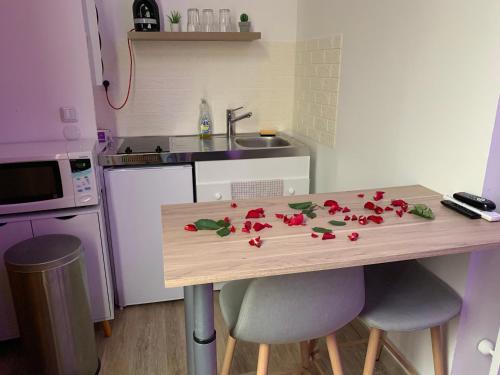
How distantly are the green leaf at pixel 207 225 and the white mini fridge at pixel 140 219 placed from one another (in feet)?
3.30

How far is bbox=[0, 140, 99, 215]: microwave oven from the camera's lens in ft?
5.75

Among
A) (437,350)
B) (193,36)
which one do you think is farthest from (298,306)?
(193,36)

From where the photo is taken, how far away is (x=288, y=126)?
2.99 metres

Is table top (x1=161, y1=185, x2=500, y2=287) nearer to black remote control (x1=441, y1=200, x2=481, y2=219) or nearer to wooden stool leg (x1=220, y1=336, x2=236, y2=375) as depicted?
black remote control (x1=441, y1=200, x2=481, y2=219)

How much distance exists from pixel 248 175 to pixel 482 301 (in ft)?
4.40

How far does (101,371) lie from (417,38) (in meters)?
2.07

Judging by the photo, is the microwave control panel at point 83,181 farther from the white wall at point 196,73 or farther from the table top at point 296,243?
the white wall at point 196,73

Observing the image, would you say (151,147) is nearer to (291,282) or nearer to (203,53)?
(203,53)

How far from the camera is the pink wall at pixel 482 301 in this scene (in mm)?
1353

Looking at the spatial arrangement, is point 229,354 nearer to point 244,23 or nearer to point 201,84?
point 201,84

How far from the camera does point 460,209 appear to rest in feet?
4.46

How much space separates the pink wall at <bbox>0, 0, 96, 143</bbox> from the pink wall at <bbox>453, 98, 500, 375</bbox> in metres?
1.94

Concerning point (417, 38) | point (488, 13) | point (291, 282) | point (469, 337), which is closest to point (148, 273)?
point (291, 282)

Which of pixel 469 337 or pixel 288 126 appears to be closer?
pixel 469 337
